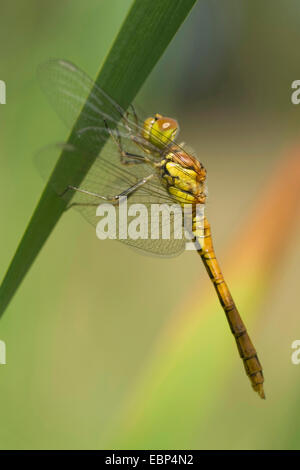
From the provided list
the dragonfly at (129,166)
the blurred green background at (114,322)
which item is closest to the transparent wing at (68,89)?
the dragonfly at (129,166)

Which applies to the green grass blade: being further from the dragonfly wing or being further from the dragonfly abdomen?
the dragonfly abdomen

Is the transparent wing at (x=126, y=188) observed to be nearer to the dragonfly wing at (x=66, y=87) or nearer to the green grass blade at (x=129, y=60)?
the dragonfly wing at (x=66, y=87)

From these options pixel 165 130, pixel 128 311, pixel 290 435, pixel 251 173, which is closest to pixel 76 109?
pixel 165 130

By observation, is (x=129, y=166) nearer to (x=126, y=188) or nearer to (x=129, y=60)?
(x=126, y=188)

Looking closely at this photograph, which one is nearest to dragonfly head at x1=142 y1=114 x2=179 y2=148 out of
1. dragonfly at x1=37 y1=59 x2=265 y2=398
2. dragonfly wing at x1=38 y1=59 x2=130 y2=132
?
dragonfly at x1=37 y1=59 x2=265 y2=398

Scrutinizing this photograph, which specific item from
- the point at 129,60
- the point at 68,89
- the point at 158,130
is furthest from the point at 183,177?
the point at 129,60

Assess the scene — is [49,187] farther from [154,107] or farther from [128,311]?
[128,311]
